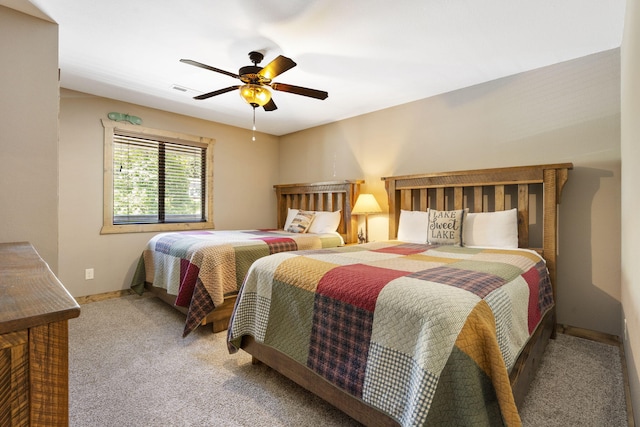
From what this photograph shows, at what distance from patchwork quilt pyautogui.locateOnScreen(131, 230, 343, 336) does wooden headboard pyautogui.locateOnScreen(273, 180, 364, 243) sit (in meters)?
0.72

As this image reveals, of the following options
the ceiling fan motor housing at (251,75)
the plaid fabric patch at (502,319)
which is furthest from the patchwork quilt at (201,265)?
the plaid fabric patch at (502,319)

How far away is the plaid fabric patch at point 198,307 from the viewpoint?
7.95ft

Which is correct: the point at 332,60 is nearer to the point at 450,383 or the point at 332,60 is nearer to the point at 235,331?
the point at 235,331

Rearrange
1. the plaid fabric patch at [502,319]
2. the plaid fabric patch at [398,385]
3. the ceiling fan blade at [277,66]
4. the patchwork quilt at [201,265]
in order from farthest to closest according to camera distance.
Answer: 1. the patchwork quilt at [201,265]
2. the ceiling fan blade at [277,66]
3. the plaid fabric patch at [502,319]
4. the plaid fabric patch at [398,385]

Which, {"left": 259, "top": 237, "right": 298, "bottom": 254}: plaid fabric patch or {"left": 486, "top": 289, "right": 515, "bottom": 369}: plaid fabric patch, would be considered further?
{"left": 259, "top": 237, "right": 298, "bottom": 254}: plaid fabric patch

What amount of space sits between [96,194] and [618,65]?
16.6 feet

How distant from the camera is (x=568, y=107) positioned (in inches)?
103

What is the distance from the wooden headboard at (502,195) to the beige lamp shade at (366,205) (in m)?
0.22

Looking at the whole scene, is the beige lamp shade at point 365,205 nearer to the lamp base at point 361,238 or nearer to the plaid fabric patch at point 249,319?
Answer: the lamp base at point 361,238

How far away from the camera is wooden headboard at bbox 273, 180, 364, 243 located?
398cm

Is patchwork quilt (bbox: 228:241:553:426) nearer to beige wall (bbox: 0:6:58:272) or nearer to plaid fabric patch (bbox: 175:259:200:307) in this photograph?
plaid fabric patch (bbox: 175:259:200:307)

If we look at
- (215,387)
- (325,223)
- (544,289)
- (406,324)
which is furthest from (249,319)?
(325,223)

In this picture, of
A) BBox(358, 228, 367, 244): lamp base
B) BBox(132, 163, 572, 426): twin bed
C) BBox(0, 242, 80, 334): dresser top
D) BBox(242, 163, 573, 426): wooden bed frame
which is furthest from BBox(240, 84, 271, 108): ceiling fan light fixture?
BBox(358, 228, 367, 244): lamp base

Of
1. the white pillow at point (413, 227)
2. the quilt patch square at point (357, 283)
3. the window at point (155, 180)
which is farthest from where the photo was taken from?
the window at point (155, 180)
